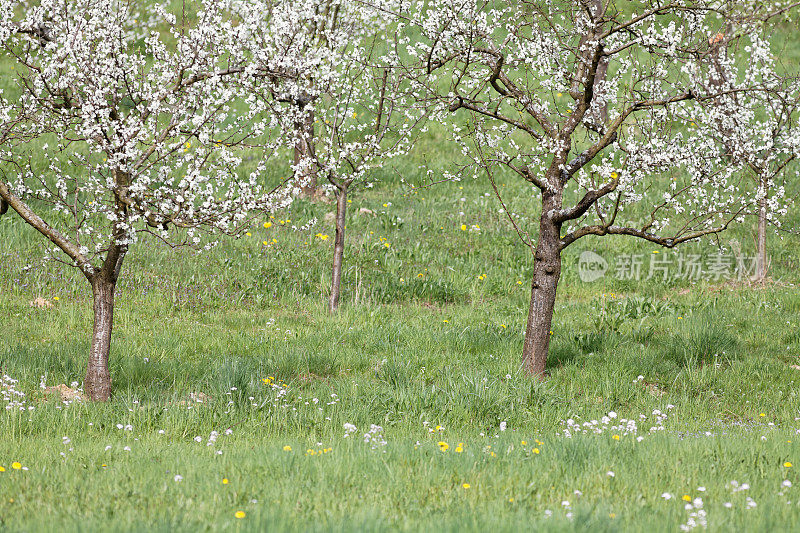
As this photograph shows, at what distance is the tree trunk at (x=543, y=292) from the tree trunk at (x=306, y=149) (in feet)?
8.54

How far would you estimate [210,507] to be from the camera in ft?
12.5

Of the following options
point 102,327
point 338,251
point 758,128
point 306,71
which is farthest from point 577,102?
point 758,128

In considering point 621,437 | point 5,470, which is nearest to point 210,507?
point 5,470

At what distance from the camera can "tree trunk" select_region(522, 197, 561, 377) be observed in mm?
7422

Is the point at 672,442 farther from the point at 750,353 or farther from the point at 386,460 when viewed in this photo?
the point at 750,353

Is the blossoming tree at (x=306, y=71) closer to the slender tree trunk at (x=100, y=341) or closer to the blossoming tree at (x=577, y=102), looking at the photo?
the blossoming tree at (x=577, y=102)

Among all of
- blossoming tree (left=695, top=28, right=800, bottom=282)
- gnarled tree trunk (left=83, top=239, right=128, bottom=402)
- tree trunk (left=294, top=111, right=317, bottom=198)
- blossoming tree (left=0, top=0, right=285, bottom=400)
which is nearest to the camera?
blossoming tree (left=0, top=0, right=285, bottom=400)

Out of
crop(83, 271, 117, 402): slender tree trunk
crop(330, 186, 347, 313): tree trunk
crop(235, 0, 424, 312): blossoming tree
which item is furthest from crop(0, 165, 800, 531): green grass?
crop(235, 0, 424, 312): blossoming tree

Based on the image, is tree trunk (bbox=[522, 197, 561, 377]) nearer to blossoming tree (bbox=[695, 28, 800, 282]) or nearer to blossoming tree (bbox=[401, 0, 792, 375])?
blossoming tree (bbox=[401, 0, 792, 375])

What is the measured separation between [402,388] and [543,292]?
1.92 m

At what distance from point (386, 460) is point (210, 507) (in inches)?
52.8

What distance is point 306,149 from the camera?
9180mm

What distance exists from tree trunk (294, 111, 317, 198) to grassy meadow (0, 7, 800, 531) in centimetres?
102

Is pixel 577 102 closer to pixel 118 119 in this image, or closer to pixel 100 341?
pixel 118 119
